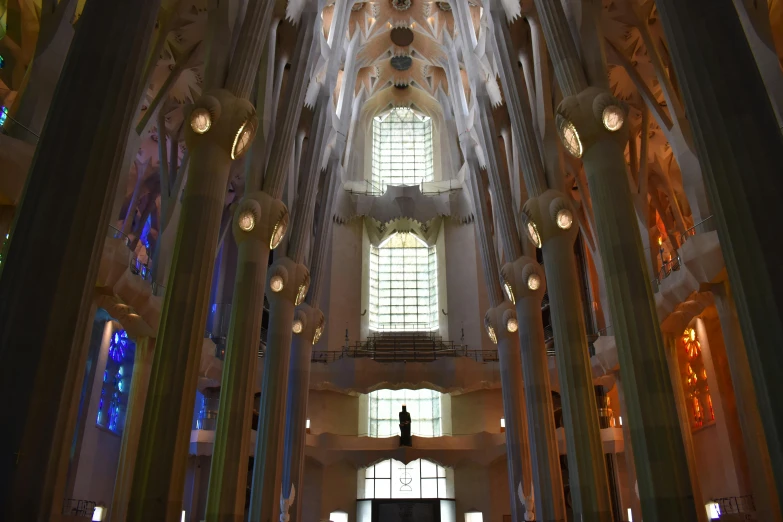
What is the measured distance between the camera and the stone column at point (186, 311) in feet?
→ 27.9

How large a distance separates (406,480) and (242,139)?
57.3 ft

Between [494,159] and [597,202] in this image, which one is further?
[494,159]

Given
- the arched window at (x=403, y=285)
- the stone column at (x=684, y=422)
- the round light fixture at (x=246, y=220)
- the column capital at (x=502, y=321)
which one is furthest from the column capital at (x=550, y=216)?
the arched window at (x=403, y=285)

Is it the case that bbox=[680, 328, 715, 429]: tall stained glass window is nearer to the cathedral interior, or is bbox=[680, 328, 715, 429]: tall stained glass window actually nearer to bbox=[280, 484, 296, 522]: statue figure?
the cathedral interior

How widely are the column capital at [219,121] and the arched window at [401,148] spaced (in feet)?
66.8

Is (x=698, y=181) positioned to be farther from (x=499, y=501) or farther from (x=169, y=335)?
(x=499, y=501)

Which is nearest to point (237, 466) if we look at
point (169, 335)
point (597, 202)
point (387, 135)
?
point (169, 335)

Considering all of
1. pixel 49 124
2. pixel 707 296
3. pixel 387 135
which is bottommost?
pixel 49 124

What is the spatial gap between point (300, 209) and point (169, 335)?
983 centimetres

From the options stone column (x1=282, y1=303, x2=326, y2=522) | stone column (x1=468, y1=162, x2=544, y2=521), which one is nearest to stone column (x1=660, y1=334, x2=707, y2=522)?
stone column (x1=468, y1=162, x2=544, y2=521)

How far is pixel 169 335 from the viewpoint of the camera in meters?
9.30

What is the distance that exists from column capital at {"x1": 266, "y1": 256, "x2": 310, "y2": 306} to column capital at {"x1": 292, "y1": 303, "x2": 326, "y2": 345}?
2512 millimetres

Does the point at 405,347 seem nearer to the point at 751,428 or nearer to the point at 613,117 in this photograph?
the point at 751,428

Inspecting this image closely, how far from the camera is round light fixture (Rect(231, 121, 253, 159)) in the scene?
1136 centimetres
